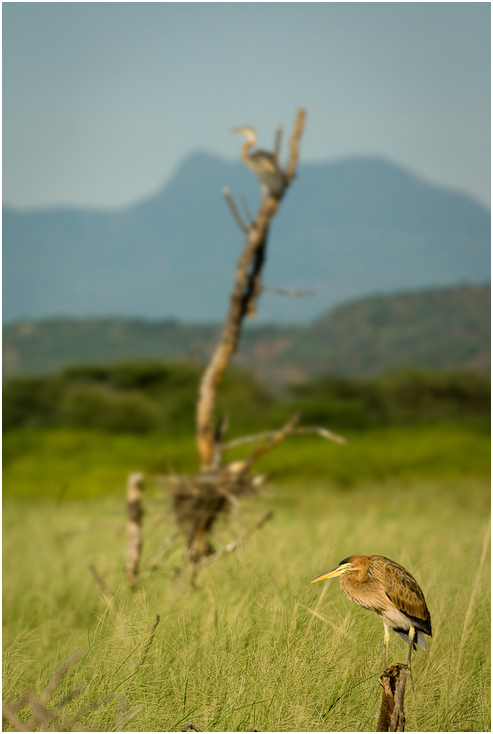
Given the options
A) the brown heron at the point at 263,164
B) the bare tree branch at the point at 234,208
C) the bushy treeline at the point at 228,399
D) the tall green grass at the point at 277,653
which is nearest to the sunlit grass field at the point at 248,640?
the tall green grass at the point at 277,653

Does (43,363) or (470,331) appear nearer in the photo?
(470,331)

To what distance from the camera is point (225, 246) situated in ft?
164

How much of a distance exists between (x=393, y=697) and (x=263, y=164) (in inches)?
128

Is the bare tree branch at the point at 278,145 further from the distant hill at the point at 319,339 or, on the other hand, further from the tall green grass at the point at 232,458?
the distant hill at the point at 319,339

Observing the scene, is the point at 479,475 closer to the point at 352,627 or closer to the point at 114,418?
the point at 114,418

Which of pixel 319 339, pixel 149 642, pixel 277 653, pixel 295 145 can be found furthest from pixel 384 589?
pixel 319 339

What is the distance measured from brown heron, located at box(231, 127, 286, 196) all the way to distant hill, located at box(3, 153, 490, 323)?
118ft

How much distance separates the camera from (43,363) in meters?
28.1

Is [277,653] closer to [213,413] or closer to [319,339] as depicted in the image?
[213,413]

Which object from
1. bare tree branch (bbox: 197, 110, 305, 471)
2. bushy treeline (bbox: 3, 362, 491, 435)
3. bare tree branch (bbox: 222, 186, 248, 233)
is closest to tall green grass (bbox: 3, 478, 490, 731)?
bare tree branch (bbox: 197, 110, 305, 471)

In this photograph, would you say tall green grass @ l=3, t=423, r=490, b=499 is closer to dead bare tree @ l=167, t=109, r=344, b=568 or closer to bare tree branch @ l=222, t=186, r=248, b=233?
dead bare tree @ l=167, t=109, r=344, b=568

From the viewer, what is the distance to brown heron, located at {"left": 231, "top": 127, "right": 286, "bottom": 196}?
14.2 feet

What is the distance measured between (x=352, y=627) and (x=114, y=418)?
13.3 m

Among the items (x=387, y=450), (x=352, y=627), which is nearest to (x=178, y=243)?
(x=387, y=450)
